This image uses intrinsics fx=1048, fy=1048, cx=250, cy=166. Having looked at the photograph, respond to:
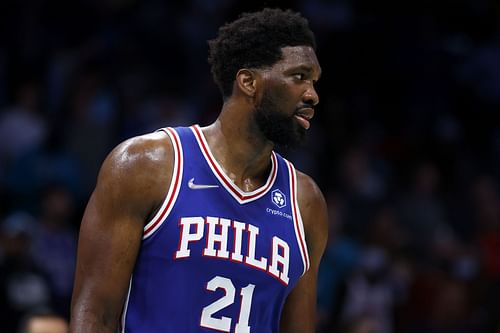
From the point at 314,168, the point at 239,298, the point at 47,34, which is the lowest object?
the point at 239,298

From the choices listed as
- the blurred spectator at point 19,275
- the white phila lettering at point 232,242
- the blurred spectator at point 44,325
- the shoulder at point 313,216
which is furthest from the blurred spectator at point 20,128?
the white phila lettering at point 232,242

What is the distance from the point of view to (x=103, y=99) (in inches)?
364

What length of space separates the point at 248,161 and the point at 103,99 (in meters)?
5.47

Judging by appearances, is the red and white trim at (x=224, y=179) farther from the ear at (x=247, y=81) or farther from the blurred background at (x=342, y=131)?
the blurred background at (x=342, y=131)

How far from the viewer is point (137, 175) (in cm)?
365

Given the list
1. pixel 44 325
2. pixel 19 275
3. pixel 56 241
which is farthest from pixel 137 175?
pixel 56 241

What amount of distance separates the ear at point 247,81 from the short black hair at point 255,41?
26 millimetres

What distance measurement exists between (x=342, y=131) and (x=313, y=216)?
6.47m

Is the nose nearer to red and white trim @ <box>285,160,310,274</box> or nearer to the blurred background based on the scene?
red and white trim @ <box>285,160,310,274</box>

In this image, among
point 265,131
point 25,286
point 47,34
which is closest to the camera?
point 265,131

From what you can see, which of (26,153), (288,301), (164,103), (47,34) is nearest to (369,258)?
(164,103)

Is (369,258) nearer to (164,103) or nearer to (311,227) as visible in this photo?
(164,103)

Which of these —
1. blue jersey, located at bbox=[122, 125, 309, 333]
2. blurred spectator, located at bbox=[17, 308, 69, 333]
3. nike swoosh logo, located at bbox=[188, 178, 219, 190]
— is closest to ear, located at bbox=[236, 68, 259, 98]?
blue jersey, located at bbox=[122, 125, 309, 333]

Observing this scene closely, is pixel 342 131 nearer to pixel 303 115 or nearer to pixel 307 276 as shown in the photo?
pixel 307 276
